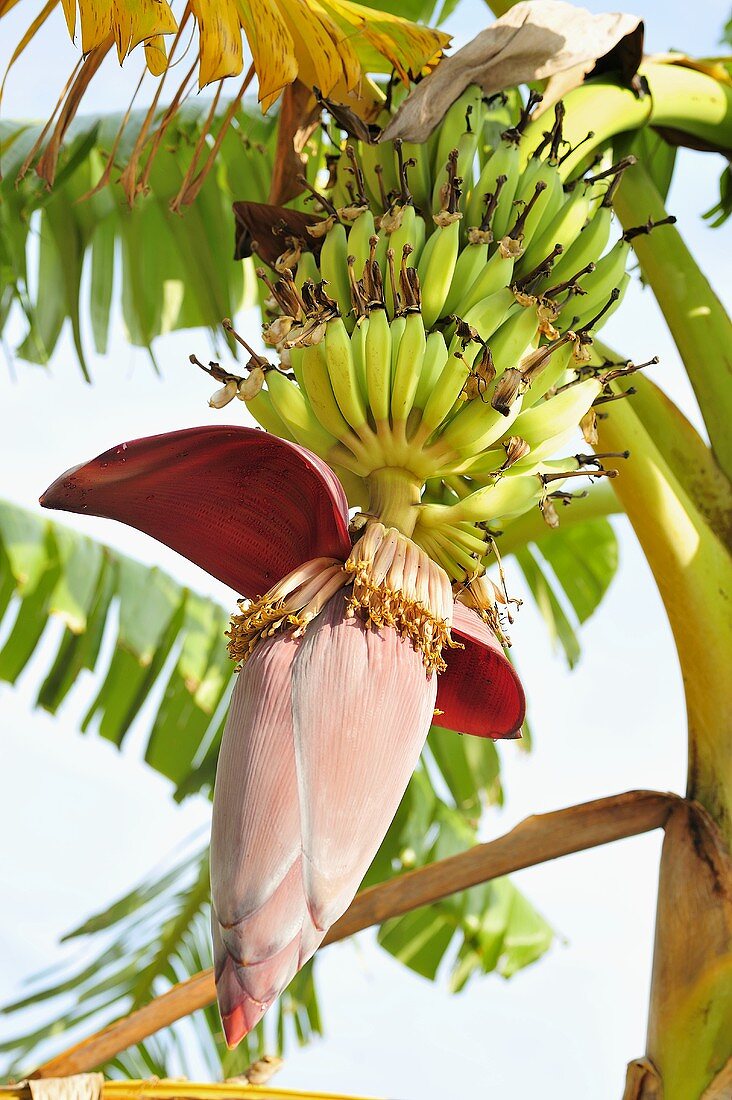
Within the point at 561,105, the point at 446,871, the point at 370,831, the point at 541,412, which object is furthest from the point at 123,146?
the point at 370,831

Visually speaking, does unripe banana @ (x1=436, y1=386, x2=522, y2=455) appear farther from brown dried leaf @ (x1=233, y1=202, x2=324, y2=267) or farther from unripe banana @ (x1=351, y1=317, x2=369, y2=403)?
brown dried leaf @ (x1=233, y1=202, x2=324, y2=267)

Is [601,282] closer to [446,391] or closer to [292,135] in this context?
[446,391]

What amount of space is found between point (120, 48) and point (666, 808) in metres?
0.76

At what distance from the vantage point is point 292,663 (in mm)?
564

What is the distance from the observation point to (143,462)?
570 millimetres

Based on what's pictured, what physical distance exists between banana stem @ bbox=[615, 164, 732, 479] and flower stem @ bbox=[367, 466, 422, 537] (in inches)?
23.9

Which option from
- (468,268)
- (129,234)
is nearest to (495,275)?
(468,268)

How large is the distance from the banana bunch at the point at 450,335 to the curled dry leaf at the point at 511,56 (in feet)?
0.06

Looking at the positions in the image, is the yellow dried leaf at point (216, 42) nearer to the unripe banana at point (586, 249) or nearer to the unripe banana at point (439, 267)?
the unripe banana at point (439, 267)

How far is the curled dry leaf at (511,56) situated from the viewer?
0.83 meters

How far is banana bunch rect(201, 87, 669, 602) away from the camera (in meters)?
0.68

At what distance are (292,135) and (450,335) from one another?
0.39 meters

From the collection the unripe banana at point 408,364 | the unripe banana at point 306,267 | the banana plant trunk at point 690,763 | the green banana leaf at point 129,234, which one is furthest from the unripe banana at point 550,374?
the green banana leaf at point 129,234

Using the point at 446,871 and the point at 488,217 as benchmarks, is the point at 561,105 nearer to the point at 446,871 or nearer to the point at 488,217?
the point at 488,217
